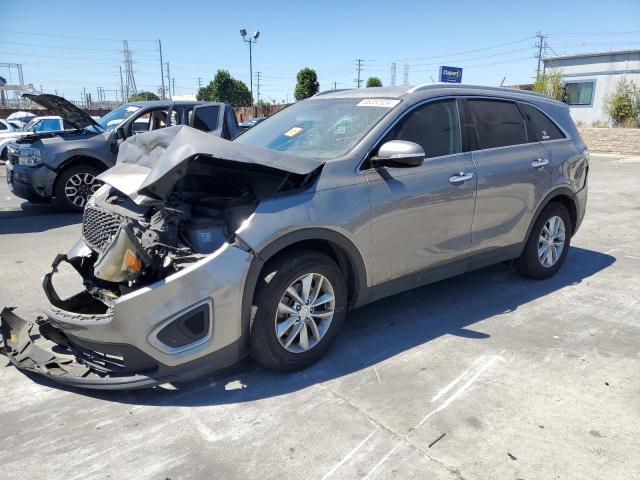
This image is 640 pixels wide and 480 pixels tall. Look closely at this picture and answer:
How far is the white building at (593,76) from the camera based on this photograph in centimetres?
2700

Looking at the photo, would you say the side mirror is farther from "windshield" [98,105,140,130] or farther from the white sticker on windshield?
"windshield" [98,105,140,130]

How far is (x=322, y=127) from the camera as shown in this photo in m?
3.97

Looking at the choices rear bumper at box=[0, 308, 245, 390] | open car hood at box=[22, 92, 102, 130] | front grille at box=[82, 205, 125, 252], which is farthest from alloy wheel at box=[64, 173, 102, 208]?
rear bumper at box=[0, 308, 245, 390]

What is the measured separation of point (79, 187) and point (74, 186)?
78 mm

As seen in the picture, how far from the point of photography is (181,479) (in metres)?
2.41

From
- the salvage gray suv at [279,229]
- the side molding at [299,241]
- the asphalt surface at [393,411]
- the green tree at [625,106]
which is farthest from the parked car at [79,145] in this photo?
the green tree at [625,106]

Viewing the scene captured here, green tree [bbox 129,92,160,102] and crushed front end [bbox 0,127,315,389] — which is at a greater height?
green tree [bbox 129,92,160,102]

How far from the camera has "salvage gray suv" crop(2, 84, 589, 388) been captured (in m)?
2.87

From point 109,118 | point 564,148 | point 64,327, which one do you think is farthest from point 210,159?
point 109,118

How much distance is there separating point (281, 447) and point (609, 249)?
5672 mm

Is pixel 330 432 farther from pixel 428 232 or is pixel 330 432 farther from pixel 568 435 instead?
pixel 428 232

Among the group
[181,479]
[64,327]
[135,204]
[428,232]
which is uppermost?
[135,204]

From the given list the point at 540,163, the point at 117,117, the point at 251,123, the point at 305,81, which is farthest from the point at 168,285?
the point at 305,81

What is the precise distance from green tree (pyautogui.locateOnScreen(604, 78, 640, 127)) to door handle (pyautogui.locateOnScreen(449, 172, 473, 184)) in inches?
975
